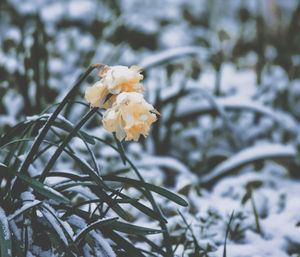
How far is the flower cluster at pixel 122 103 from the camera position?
3.33 feet

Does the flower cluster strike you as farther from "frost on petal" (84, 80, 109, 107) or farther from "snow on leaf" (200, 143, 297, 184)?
"snow on leaf" (200, 143, 297, 184)

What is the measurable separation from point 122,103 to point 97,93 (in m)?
0.08

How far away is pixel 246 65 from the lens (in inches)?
152

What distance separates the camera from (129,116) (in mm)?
1013

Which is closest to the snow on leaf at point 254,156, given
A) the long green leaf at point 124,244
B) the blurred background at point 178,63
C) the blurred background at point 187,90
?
the blurred background at point 187,90

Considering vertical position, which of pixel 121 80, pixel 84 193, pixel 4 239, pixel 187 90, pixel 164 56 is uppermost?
pixel 164 56

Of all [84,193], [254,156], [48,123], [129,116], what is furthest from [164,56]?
[129,116]

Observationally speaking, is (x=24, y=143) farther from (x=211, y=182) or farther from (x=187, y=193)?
(x=211, y=182)

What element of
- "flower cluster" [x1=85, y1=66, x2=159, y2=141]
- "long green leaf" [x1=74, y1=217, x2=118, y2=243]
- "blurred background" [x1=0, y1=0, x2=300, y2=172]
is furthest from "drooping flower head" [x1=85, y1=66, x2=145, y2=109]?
"blurred background" [x1=0, y1=0, x2=300, y2=172]

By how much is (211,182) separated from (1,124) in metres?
1.11

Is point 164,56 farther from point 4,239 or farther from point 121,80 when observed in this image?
point 4,239

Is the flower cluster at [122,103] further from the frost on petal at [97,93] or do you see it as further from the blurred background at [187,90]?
the blurred background at [187,90]

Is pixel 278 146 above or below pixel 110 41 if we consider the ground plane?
below

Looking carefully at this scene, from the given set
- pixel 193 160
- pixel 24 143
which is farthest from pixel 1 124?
pixel 193 160
